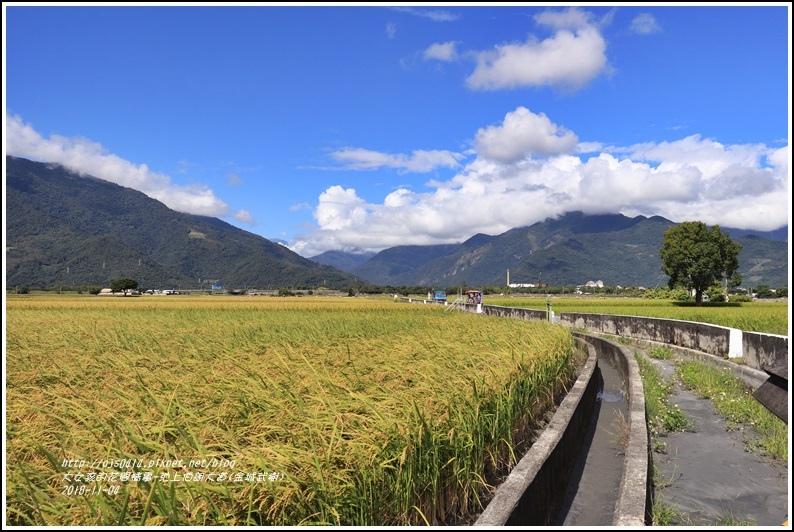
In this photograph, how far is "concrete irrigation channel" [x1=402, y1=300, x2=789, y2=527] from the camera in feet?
10.7

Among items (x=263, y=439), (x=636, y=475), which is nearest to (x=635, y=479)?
(x=636, y=475)

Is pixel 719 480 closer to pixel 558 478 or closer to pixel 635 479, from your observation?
pixel 635 479

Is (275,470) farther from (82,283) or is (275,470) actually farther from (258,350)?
(82,283)

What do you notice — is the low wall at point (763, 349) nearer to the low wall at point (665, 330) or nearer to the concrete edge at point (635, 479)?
the low wall at point (665, 330)

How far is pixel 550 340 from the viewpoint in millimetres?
9734

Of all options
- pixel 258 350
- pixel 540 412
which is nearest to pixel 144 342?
pixel 258 350

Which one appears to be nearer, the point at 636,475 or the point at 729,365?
the point at 636,475

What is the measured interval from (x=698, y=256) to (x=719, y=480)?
68925mm

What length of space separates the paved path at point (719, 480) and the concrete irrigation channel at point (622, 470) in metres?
0.01

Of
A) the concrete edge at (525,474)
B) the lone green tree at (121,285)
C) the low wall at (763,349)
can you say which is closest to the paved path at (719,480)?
the concrete edge at (525,474)

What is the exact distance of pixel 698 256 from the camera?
62406mm

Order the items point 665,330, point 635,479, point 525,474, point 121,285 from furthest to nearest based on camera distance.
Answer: point 121,285
point 665,330
point 635,479
point 525,474

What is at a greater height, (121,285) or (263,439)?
(121,285)

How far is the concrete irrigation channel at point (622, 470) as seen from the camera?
10.7 ft
